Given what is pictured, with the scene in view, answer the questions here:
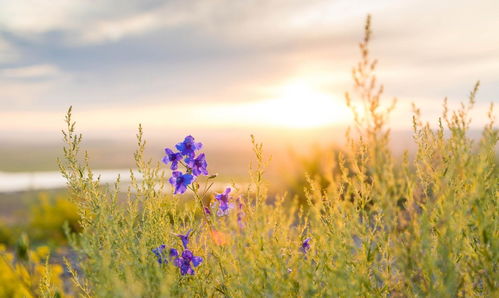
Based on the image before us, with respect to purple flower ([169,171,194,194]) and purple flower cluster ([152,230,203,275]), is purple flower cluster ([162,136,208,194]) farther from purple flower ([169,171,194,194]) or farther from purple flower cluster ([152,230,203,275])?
purple flower cluster ([152,230,203,275])

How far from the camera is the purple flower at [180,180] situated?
122 inches

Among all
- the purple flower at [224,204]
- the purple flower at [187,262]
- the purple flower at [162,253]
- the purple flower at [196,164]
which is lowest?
the purple flower at [187,262]

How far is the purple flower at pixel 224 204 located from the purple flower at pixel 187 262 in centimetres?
46

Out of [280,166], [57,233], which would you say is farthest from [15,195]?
[280,166]

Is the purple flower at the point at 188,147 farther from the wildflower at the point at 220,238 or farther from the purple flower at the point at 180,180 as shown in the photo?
the wildflower at the point at 220,238

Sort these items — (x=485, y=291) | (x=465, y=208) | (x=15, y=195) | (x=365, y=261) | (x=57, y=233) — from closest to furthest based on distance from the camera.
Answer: (x=465, y=208) < (x=365, y=261) < (x=485, y=291) < (x=57, y=233) < (x=15, y=195)

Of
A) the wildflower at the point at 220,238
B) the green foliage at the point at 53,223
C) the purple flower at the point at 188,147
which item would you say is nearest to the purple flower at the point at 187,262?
the wildflower at the point at 220,238

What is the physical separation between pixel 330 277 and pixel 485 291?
78 cm

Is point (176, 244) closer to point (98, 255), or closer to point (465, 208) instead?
point (98, 255)

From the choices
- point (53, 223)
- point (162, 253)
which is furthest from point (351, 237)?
point (53, 223)

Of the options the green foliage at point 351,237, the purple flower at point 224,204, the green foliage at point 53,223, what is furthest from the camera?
the green foliage at point 53,223

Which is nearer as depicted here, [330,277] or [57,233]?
[330,277]

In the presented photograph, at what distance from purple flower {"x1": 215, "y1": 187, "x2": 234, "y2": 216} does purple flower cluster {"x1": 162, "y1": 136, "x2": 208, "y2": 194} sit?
0.20 m

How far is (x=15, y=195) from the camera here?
19.7 meters
